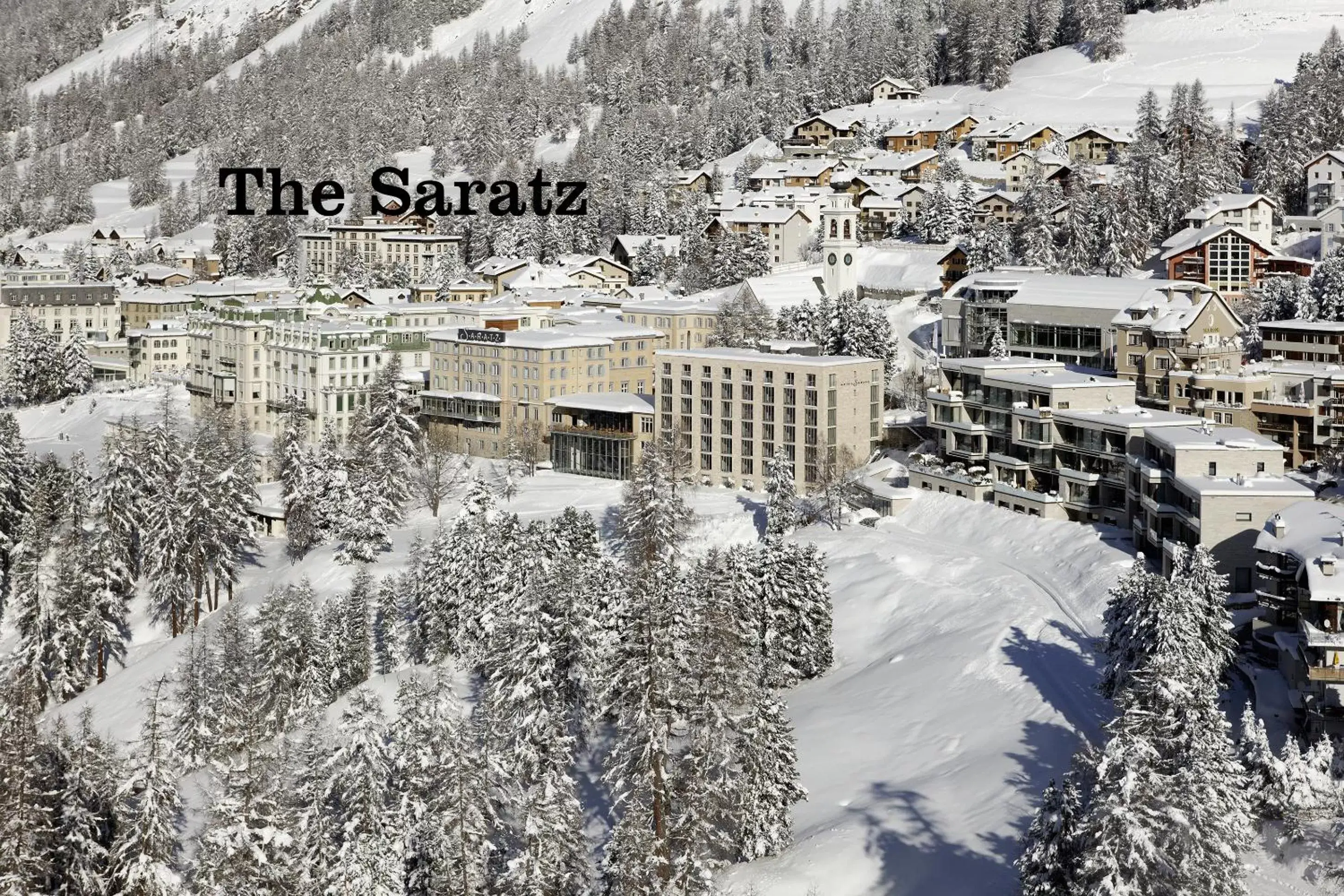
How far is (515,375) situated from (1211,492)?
4979cm

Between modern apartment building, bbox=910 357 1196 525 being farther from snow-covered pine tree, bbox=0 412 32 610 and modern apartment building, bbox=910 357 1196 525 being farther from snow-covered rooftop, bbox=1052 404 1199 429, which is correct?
snow-covered pine tree, bbox=0 412 32 610

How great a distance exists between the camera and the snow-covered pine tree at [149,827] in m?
49.0

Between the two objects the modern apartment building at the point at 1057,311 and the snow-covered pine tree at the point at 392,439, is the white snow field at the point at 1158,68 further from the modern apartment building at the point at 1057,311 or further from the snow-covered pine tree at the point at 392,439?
the snow-covered pine tree at the point at 392,439

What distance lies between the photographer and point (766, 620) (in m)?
65.1

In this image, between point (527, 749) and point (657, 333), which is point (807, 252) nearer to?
point (657, 333)

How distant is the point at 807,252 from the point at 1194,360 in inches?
2027

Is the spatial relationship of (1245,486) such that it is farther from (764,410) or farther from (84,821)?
(84,821)

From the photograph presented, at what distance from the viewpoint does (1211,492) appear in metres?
62.4

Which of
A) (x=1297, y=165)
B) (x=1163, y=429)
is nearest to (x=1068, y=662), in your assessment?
(x=1163, y=429)

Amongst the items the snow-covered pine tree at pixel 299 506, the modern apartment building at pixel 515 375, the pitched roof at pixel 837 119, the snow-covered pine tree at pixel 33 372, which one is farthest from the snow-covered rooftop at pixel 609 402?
the pitched roof at pixel 837 119

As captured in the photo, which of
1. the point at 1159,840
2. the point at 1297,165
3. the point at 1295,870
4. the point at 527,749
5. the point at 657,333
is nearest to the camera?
the point at 1159,840

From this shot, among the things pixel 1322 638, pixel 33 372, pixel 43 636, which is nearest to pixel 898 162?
pixel 33 372

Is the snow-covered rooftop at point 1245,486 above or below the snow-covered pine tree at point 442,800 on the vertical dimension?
above

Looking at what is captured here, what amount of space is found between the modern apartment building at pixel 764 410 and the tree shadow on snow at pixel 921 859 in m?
35.3
